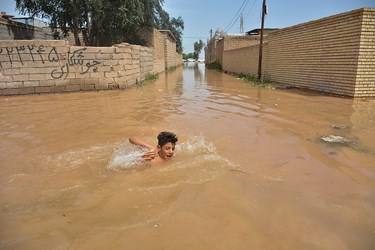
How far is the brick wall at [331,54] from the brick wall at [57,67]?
7302 millimetres

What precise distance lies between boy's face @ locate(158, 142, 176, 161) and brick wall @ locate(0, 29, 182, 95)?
840 centimetres

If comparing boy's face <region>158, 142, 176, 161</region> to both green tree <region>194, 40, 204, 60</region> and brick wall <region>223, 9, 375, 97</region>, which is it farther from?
green tree <region>194, 40, 204, 60</region>

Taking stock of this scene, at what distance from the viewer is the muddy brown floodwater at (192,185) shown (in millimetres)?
2398

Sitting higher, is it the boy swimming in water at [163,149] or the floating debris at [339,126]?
the boy swimming in water at [163,149]

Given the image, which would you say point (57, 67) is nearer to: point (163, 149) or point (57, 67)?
point (57, 67)

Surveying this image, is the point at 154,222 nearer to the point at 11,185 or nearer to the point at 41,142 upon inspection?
the point at 11,185

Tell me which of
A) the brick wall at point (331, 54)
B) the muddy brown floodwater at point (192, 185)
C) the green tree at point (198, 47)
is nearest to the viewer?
the muddy brown floodwater at point (192, 185)

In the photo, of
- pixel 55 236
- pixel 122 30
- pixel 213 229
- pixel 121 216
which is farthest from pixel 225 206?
pixel 122 30

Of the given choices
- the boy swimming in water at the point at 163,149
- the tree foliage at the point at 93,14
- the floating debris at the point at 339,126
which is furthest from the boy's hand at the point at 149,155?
the tree foliage at the point at 93,14

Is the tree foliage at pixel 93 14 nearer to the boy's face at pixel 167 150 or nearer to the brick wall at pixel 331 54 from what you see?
the brick wall at pixel 331 54

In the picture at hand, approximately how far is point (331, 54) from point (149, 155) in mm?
8970

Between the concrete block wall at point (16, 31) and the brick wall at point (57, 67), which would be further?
the concrete block wall at point (16, 31)

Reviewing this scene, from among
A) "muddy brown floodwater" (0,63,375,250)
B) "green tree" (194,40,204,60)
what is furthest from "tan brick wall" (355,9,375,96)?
"green tree" (194,40,204,60)

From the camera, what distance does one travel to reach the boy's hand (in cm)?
376
